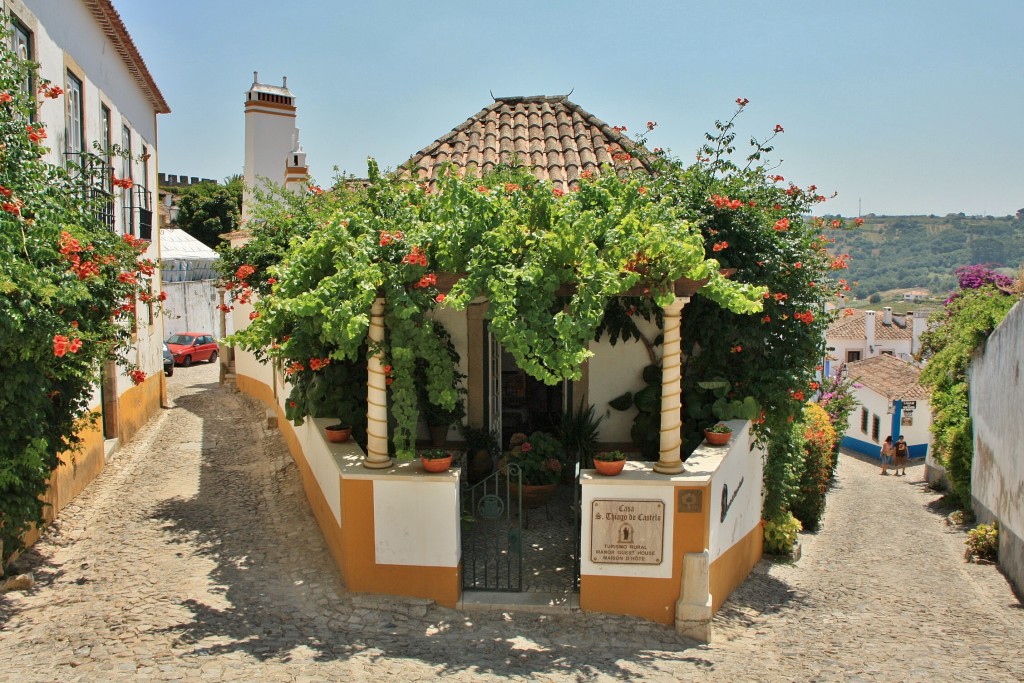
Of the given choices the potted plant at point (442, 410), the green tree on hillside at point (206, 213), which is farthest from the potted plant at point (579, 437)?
the green tree on hillside at point (206, 213)

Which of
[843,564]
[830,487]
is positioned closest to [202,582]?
[843,564]

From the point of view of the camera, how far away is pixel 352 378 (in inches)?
349

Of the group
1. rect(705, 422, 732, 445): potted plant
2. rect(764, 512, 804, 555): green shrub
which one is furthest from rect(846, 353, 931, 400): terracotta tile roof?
rect(705, 422, 732, 445): potted plant

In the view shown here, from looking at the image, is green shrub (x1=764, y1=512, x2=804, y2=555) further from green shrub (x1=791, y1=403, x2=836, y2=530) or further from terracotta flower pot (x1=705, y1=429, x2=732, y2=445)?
terracotta flower pot (x1=705, y1=429, x2=732, y2=445)

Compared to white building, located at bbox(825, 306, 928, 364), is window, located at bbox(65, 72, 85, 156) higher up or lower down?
higher up

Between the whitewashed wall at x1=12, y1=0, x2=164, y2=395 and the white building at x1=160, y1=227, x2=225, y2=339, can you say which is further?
the white building at x1=160, y1=227, x2=225, y2=339

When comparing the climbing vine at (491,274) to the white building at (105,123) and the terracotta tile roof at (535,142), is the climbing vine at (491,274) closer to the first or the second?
the white building at (105,123)

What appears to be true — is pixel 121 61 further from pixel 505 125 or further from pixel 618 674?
pixel 618 674

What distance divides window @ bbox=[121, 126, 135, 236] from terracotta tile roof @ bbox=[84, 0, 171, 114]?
3.67 feet

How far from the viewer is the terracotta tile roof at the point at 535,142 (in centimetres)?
1076

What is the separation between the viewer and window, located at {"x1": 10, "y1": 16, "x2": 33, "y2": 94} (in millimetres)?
8453

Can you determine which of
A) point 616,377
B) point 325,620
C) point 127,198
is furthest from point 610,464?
point 127,198

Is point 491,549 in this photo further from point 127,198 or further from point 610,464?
point 127,198

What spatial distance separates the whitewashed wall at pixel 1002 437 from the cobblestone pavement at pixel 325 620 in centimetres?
107
